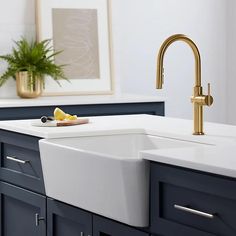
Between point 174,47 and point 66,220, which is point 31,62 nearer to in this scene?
point 174,47

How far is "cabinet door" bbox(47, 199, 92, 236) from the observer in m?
2.52

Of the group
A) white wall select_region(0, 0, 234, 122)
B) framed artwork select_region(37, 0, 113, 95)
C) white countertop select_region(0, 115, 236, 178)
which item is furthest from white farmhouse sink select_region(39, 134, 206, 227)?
white wall select_region(0, 0, 234, 122)

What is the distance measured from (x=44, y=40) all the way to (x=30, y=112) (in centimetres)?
64

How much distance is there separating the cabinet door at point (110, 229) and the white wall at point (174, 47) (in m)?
2.81

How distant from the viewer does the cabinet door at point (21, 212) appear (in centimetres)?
290

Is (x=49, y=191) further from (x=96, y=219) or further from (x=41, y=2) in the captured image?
(x=41, y=2)

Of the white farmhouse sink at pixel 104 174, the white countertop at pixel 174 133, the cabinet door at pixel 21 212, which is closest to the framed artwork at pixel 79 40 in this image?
the white countertop at pixel 174 133

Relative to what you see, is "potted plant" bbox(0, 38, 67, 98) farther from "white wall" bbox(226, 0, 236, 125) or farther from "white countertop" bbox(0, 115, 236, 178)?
"white wall" bbox(226, 0, 236, 125)

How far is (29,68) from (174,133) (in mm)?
2016

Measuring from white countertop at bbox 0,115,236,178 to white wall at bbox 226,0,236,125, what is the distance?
271 cm

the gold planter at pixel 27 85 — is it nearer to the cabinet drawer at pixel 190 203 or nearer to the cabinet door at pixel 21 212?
the cabinet door at pixel 21 212

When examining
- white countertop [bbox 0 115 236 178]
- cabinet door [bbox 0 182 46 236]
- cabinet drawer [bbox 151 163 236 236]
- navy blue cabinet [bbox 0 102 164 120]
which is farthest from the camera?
navy blue cabinet [bbox 0 102 164 120]

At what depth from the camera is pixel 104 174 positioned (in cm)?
229

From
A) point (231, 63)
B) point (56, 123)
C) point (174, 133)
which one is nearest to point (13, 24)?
point (56, 123)
